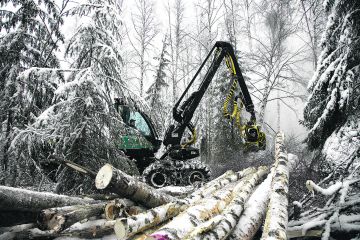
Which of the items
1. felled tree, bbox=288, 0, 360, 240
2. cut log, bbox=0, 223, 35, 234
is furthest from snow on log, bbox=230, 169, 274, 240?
cut log, bbox=0, 223, 35, 234

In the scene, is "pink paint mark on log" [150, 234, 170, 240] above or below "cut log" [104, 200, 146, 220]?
above

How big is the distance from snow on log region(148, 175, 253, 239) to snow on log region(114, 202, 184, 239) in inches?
11.8

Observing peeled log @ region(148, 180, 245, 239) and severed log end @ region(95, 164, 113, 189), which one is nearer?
peeled log @ region(148, 180, 245, 239)

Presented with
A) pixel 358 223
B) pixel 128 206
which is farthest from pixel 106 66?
pixel 358 223

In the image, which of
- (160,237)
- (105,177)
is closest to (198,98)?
(105,177)

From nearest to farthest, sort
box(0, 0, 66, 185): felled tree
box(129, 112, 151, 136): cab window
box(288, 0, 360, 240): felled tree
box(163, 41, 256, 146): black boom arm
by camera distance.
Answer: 1. box(288, 0, 360, 240): felled tree
2. box(0, 0, 66, 185): felled tree
3. box(163, 41, 256, 146): black boom arm
4. box(129, 112, 151, 136): cab window

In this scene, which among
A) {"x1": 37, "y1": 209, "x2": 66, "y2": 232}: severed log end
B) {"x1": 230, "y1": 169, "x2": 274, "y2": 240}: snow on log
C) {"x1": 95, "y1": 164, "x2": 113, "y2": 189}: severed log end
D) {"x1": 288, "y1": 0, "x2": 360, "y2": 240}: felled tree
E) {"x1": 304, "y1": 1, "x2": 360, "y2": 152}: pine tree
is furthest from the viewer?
{"x1": 304, "y1": 1, "x2": 360, "y2": 152}: pine tree

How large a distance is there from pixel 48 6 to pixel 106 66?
3.52m

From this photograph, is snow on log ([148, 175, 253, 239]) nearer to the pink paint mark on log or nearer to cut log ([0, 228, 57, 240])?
the pink paint mark on log

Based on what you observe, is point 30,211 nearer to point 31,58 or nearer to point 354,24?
point 354,24

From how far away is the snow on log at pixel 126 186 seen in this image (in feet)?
13.2

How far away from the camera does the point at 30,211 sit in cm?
411

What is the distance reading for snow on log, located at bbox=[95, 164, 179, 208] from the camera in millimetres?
4031

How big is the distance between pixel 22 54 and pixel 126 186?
6998 millimetres
